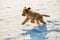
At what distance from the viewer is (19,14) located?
3.73 m

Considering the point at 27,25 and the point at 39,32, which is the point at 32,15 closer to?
the point at 27,25

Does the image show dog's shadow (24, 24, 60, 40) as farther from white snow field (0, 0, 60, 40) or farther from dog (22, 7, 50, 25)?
dog (22, 7, 50, 25)

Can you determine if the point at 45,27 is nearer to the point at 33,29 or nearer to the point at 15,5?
the point at 33,29

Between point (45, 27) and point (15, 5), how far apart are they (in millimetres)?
1632

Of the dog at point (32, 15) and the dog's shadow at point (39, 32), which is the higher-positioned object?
the dog at point (32, 15)

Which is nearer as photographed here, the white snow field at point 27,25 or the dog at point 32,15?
the white snow field at point 27,25

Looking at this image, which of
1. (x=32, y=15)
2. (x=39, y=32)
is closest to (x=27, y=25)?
(x=32, y=15)

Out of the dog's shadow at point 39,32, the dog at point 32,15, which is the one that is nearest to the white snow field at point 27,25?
the dog's shadow at point 39,32

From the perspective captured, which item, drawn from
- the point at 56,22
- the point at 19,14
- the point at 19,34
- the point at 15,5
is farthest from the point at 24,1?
the point at 19,34

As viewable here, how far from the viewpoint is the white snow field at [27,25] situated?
270 centimetres

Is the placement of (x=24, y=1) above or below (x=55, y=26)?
above

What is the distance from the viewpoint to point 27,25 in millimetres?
3100

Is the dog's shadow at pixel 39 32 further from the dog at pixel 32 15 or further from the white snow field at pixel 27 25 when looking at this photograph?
the dog at pixel 32 15

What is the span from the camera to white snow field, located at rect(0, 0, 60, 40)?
2699 mm
